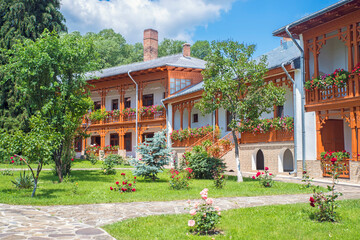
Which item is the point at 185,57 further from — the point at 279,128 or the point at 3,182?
the point at 3,182

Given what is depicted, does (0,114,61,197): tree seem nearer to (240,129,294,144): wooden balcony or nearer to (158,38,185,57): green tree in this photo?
(240,129,294,144): wooden balcony

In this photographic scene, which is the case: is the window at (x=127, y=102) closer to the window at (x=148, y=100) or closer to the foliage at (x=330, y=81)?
the window at (x=148, y=100)

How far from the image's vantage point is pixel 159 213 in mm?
7461

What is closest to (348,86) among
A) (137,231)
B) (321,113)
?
(321,113)

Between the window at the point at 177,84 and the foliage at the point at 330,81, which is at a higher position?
the window at the point at 177,84

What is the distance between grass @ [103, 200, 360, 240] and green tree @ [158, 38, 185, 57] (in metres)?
48.1

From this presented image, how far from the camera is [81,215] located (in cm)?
723

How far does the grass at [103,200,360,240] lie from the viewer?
5586 millimetres

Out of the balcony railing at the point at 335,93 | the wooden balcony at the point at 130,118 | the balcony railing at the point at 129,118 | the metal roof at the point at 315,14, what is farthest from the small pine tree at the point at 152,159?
the balcony railing at the point at 129,118

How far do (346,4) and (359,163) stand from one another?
5.66m

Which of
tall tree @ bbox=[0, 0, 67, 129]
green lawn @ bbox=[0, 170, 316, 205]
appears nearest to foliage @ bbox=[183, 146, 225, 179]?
green lawn @ bbox=[0, 170, 316, 205]

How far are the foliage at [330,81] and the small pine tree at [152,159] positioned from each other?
6387 mm

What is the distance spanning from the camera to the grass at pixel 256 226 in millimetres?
Result: 5586

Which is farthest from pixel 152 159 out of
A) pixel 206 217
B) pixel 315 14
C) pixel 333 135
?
pixel 206 217
